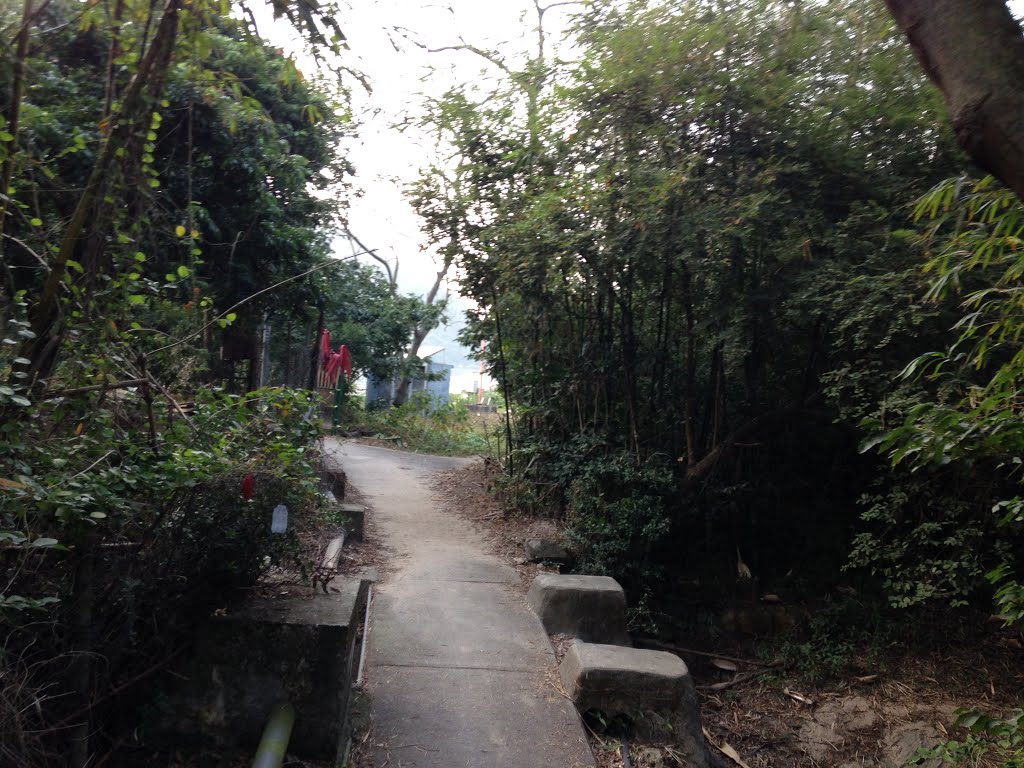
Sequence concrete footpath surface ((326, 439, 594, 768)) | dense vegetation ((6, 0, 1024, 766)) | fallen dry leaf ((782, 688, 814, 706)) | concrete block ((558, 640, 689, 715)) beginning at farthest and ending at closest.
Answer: fallen dry leaf ((782, 688, 814, 706)) → concrete block ((558, 640, 689, 715)) → concrete footpath surface ((326, 439, 594, 768)) → dense vegetation ((6, 0, 1024, 766))

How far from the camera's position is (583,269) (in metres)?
7.64

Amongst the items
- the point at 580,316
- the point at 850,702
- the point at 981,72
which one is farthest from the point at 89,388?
the point at 850,702

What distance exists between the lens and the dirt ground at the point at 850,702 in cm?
638

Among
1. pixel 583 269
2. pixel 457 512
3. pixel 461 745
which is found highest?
pixel 583 269

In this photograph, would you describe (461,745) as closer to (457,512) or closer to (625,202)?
(625,202)

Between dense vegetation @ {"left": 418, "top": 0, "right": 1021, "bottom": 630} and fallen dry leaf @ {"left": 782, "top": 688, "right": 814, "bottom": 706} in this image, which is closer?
dense vegetation @ {"left": 418, "top": 0, "right": 1021, "bottom": 630}

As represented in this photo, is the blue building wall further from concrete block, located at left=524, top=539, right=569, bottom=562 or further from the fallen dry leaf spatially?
the fallen dry leaf

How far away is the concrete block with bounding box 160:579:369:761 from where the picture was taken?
4.06m

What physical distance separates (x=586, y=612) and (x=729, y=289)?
291cm

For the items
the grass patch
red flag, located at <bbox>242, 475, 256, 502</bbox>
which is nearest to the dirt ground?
red flag, located at <bbox>242, 475, 256, 502</bbox>

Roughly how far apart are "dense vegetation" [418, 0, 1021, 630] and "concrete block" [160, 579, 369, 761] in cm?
339

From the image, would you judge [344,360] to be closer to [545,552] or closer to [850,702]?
[545,552]

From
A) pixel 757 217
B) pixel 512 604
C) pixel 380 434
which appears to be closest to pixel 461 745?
pixel 512 604

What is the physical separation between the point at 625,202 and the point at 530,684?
148 inches
